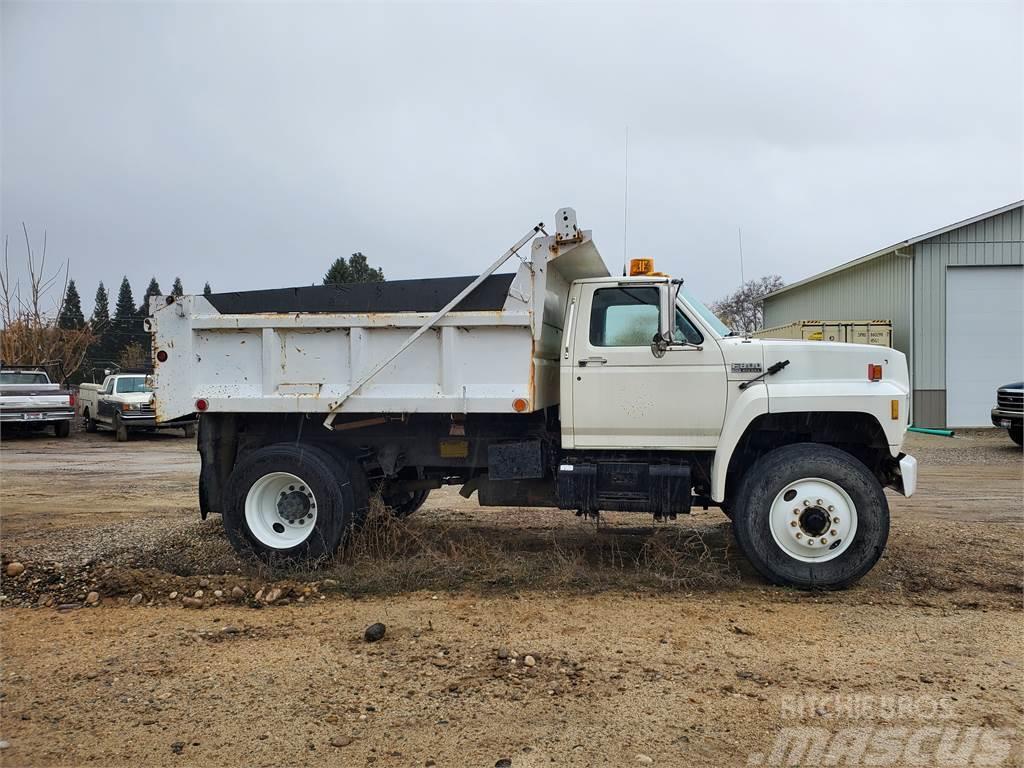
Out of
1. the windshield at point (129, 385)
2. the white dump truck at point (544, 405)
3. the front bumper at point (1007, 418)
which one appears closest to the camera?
the white dump truck at point (544, 405)

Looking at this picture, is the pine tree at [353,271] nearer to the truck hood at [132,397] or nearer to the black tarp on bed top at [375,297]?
the truck hood at [132,397]

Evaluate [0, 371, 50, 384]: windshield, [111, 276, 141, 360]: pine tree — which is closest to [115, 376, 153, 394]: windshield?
[0, 371, 50, 384]: windshield

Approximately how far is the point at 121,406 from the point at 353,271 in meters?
11.8

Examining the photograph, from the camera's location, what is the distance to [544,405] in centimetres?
581

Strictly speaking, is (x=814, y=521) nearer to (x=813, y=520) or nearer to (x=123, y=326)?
(x=813, y=520)

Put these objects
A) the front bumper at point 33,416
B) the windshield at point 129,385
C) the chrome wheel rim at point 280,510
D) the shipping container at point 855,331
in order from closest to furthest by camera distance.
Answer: the chrome wheel rim at point 280,510, the front bumper at point 33,416, the shipping container at point 855,331, the windshield at point 129,385

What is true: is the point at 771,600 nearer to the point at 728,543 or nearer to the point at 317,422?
the point at 728,543

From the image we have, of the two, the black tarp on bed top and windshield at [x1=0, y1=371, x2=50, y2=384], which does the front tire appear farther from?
windshield at [x1=0, y1=371, x2=50, y2=384]

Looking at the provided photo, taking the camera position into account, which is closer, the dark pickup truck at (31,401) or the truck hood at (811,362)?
the truck hood at (811,362)

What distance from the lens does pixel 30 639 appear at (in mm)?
4410

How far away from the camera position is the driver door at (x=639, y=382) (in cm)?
550

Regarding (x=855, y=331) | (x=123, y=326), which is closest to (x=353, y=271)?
(x=855, y=331)

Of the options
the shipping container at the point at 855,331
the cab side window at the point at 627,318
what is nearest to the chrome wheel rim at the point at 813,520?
the cab side window at the point at 627,318

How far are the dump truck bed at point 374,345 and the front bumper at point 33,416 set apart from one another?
1521cm
